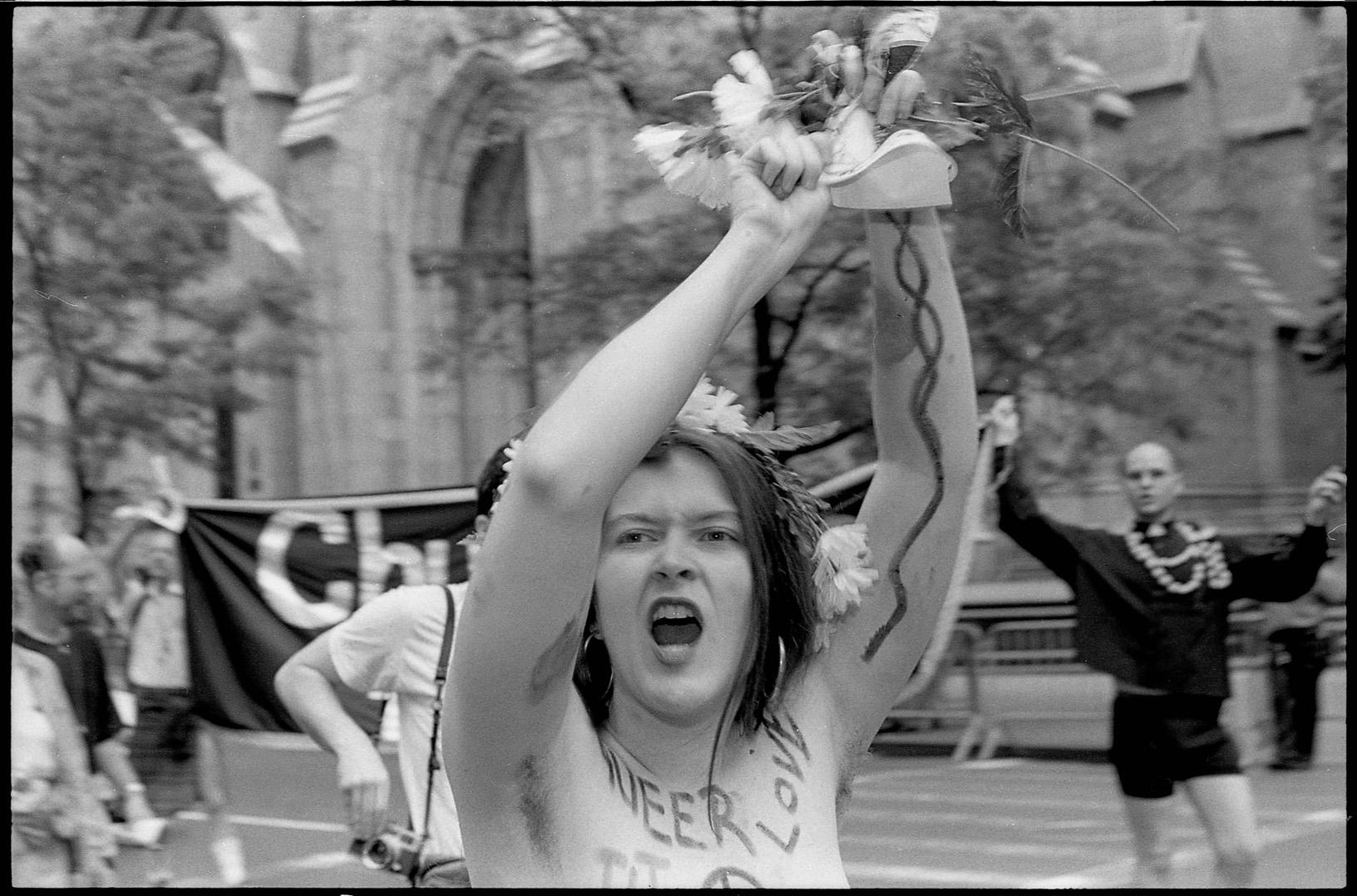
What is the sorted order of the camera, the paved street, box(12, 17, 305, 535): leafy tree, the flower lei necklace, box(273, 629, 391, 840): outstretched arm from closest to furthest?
the camera, box(273, 629, 391, 840): outstretched arm, the flower lei necklace, the paved street, box(12, 17, 305, 535): leafy tree

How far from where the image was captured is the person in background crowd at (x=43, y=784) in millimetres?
5238

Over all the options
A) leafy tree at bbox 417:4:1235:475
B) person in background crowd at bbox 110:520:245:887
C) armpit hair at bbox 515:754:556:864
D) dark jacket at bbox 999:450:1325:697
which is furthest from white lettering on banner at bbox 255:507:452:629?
armpit hair at bbox 515:754:556:864

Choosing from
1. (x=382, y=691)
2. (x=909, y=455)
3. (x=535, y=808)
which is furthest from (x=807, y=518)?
(x=382, y=691)

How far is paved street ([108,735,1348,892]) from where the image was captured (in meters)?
6.32

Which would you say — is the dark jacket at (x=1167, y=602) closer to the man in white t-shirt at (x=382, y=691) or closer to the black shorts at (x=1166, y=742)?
the black shorts at (x=1166, y=742)

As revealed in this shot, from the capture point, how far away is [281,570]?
21.8 ft

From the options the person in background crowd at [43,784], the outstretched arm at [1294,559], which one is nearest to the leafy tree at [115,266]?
the person in background crowd at [43,784]

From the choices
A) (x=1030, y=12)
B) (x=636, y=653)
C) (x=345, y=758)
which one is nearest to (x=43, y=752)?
(x=345, y=758)

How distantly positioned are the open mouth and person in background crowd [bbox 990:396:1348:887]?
3.95m

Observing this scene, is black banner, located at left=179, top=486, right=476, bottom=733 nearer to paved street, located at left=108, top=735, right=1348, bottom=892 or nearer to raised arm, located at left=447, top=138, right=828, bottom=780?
paved street, located at left=108, top=735, right=1348, bottom=892

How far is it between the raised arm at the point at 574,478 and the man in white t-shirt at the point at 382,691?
194 centimetres

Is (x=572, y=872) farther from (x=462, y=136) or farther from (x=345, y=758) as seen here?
(x=462, y=136)

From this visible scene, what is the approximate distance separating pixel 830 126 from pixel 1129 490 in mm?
4056

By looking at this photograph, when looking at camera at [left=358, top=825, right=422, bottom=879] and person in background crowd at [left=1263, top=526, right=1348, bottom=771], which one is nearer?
camera at [left=358, top=825, right=422, bottom=879]
